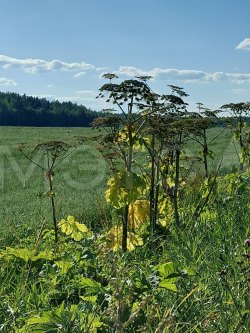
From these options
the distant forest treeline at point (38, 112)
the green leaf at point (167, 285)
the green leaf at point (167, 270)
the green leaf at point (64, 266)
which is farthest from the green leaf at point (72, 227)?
the distant forest treeline at point (38, 112)

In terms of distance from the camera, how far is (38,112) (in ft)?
362

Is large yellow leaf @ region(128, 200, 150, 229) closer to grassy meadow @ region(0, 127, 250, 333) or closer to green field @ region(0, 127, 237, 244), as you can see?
grassy meadow @ region(0, 127, 250, 333)

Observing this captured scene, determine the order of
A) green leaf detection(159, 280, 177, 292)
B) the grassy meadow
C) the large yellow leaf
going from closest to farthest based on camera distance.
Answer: the grassy meadow < green leaf detection(159, 280, 177, 292) < the large yellow leaf

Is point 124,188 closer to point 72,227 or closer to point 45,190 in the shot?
point 72,227

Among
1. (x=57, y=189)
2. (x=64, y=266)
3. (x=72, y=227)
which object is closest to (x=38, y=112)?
(x=57, y=189)

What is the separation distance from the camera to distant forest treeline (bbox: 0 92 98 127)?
109 m

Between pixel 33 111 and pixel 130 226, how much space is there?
109 m

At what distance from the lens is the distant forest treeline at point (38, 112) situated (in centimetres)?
10862

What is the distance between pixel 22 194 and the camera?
14.1m

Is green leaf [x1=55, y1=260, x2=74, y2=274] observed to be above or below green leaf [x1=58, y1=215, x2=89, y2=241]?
below

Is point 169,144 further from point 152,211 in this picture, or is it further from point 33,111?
point 33,111

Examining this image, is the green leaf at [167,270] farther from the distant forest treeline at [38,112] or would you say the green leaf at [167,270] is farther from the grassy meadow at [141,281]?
the distant forest treeline at [38,112]

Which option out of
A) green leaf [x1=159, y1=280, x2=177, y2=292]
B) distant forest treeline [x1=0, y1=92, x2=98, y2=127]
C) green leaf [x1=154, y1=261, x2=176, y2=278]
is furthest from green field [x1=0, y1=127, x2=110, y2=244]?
distant forest treeline [x1=0, y1=92, x2=98, y2=127]

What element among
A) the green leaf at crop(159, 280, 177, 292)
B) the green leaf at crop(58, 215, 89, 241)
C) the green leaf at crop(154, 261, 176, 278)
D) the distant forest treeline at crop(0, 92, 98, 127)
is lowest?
the green leaf at crop(58, 215, 89, 241)
